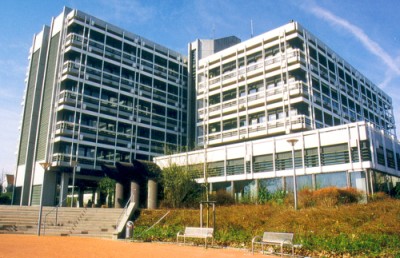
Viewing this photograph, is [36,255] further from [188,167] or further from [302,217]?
[188,167]

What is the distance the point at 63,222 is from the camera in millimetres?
24219

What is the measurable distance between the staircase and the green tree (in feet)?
13.3

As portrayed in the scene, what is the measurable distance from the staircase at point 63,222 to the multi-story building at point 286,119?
819cm

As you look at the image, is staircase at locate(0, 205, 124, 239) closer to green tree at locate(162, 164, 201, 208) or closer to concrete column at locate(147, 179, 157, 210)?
concrete column at locate(147, 179, 157, 210)

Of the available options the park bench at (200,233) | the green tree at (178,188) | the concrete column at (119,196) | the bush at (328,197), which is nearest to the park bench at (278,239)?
the park bench at (200,233)

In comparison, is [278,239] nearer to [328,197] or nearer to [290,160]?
[328,197]

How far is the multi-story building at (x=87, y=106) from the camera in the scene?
4378 cm

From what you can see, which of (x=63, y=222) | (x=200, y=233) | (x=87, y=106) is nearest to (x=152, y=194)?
(x=63, y=222)

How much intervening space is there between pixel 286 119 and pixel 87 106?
24.9 metres

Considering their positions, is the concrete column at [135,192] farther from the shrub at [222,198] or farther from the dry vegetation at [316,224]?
the shrub at [222,198]

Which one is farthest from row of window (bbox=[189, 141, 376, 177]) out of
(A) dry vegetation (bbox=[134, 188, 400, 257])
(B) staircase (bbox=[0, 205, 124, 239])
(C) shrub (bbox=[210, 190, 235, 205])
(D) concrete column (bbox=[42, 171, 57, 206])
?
(D) concrete column (bbox=[42, 171, 57, 206])

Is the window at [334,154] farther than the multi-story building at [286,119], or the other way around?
the multi-story building at [286,119]

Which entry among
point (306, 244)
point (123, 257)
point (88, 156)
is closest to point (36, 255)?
point (123, 257)

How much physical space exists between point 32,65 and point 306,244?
166ft
